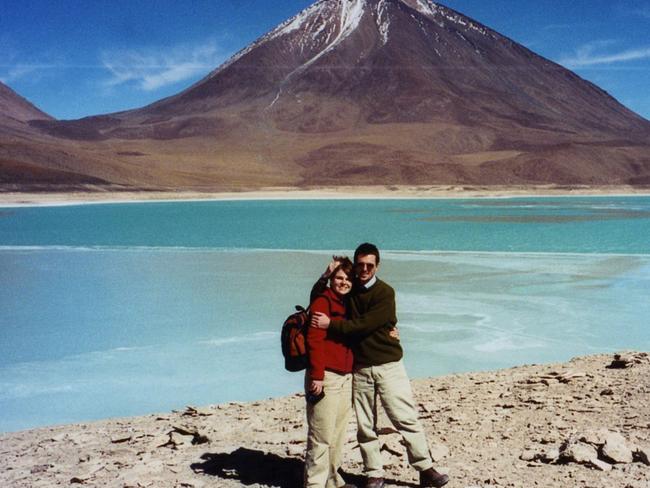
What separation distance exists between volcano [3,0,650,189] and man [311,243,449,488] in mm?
52164

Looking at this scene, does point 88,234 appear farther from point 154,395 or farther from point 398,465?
point 398,465

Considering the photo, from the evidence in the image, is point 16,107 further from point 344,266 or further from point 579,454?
point 579,454

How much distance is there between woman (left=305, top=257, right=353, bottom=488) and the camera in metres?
3.12

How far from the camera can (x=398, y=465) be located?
357cm

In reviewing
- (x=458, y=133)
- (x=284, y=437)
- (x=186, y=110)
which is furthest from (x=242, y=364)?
(x=186, y=110)

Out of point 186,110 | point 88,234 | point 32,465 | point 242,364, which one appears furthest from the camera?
point 186,110

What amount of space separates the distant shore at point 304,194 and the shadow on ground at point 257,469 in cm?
3928

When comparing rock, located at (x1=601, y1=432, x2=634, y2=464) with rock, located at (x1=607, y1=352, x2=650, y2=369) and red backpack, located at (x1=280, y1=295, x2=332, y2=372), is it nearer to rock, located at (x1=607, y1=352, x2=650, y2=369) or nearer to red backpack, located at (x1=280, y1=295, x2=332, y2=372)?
red backpack, located at (x1=280, y1=295, x2=332, y2=372)

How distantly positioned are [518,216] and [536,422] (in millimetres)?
24601

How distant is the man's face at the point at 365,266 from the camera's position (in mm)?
3166

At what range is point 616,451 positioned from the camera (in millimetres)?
3361

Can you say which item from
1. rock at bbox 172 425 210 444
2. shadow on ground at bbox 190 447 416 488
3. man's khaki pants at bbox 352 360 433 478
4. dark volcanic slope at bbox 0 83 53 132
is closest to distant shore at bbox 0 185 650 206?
rock at bbox 172 425 210 444

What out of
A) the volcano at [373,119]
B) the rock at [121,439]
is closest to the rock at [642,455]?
the rock at [121,439]

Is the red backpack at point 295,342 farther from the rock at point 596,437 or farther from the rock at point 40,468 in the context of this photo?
the rock at point 40,468
